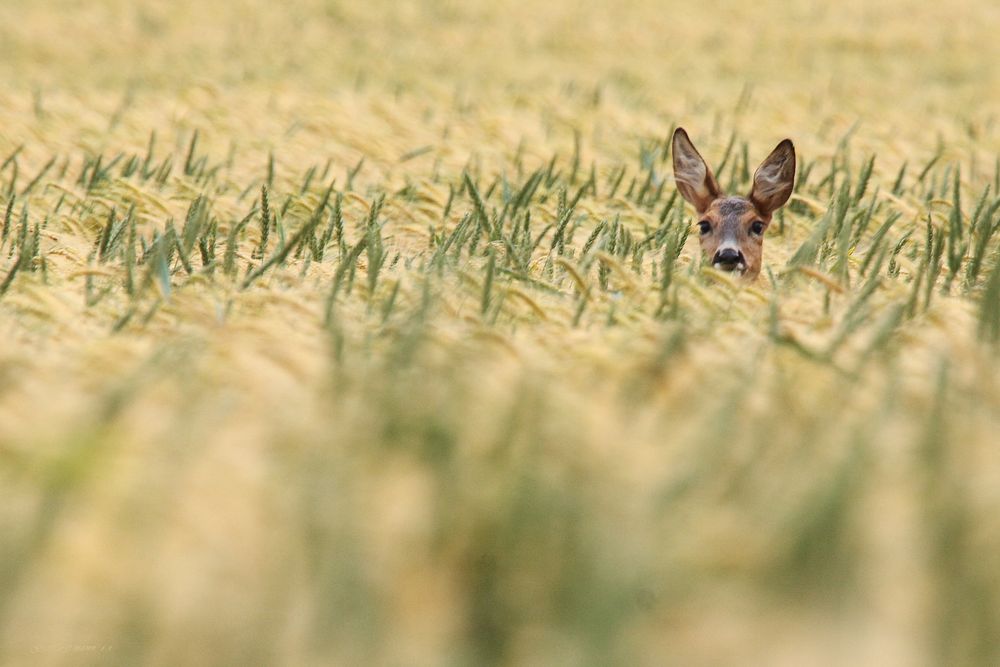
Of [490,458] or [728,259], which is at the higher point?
[728,259]

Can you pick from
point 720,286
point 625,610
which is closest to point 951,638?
point 625,610

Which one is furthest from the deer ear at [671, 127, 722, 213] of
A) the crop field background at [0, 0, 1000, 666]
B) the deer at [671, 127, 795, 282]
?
the crop field background at [0, 0, 1000, 666]

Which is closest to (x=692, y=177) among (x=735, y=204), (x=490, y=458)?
(x=735, y=204)

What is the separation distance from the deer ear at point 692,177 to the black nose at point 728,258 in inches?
26.8

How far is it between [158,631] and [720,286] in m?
2.52

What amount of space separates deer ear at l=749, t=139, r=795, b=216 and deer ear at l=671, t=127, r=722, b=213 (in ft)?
0.87

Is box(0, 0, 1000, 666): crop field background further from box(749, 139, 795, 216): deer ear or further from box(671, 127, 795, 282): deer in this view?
box(749, 139, 795, 216): deer ear

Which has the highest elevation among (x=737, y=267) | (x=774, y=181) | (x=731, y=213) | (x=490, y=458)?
(x=774, y=181)

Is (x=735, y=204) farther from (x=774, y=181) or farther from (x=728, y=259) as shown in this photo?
(x=728, y=259)

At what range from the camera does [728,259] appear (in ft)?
16.0

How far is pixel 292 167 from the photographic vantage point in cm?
768

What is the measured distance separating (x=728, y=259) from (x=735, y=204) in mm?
546

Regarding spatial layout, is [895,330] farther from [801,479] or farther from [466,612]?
[466,612]

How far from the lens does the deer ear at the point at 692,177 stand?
550 cm
